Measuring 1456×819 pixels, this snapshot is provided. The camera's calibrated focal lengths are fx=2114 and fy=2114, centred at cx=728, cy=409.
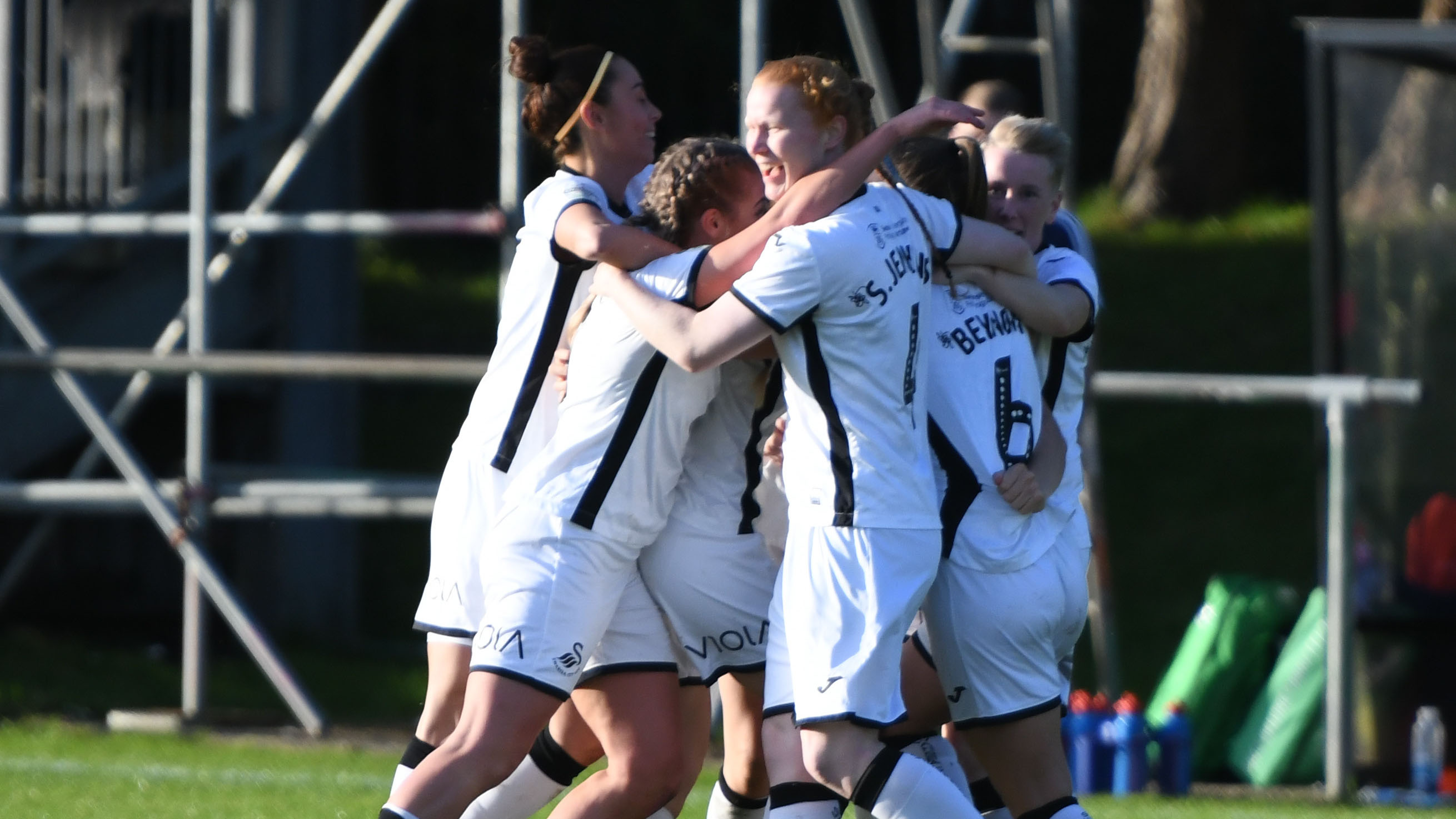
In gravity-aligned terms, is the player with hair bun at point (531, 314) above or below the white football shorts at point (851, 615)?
above

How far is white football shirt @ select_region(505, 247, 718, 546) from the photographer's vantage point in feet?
13.5

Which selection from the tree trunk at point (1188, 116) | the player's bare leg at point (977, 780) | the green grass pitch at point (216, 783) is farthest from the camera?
the tree trunk at point (1188, 116)

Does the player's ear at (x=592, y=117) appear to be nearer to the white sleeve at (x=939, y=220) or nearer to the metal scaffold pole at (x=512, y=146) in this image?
the white sleeve at (x=939, y=220)

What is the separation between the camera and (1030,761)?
4102mm

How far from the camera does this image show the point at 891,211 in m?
3.97

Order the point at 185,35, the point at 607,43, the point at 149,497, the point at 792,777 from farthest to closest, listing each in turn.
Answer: the point at 607,43 < the point at 185,35 < the point at 149,497 < the point at 792,777

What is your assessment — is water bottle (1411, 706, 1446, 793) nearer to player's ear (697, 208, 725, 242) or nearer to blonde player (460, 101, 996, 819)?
blonde player (460, 101, 996, 819)

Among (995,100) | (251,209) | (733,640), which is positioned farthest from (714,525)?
(251,209)

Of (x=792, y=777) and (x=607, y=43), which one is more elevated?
(x=607, y=43)

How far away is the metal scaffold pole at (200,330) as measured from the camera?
8094mm

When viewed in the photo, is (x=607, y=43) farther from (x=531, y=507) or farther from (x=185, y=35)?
(x=531, y=507)

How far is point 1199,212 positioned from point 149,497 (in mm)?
11616

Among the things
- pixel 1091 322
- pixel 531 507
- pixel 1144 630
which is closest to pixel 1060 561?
pixel 1091 322

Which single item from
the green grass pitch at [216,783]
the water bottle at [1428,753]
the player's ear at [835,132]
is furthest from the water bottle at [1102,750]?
the player's ear at [835,132]
